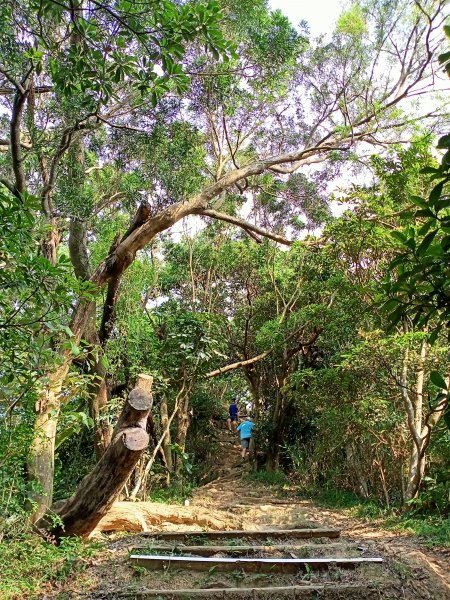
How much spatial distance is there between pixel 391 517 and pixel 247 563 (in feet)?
10.8

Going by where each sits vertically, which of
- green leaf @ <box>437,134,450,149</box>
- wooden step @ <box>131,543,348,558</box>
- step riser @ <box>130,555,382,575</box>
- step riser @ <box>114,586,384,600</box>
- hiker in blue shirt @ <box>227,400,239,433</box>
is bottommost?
step riser @ <box>114,586,384,600</box>

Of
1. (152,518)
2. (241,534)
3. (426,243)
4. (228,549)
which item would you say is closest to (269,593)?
(228,549)

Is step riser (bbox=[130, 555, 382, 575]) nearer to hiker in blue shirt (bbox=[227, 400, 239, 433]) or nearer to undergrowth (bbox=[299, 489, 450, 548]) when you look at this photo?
undergrowth (bbox=[299, 489, 450, 548])

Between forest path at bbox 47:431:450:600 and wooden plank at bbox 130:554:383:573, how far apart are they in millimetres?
13

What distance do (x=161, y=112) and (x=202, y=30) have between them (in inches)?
225

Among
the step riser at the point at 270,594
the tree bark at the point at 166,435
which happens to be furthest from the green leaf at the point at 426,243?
the tree bark at the point at 166,435

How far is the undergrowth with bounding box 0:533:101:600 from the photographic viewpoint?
153 inches

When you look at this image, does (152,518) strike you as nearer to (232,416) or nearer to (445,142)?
(445,142)

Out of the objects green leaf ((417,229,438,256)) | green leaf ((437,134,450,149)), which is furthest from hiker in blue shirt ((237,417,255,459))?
green leaf ((437,134,450,149))

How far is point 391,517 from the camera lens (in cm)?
684

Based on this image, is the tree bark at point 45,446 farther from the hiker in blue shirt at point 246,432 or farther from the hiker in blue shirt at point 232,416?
the hiker in blue shirt at point 232,416

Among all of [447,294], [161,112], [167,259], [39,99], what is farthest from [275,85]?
[447,294]

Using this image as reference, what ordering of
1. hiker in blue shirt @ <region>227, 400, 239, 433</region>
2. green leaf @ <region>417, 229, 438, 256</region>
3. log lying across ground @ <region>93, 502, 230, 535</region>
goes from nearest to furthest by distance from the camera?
1. green leaf @ <region>417, 229, 438, 256</region>
2. log lying across ground @ <region>93, 502, 230, 535</region>
3. hiker in blue shirt @ <region>227, 400, 239, 433</region>

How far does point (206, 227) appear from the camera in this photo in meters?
13.2
